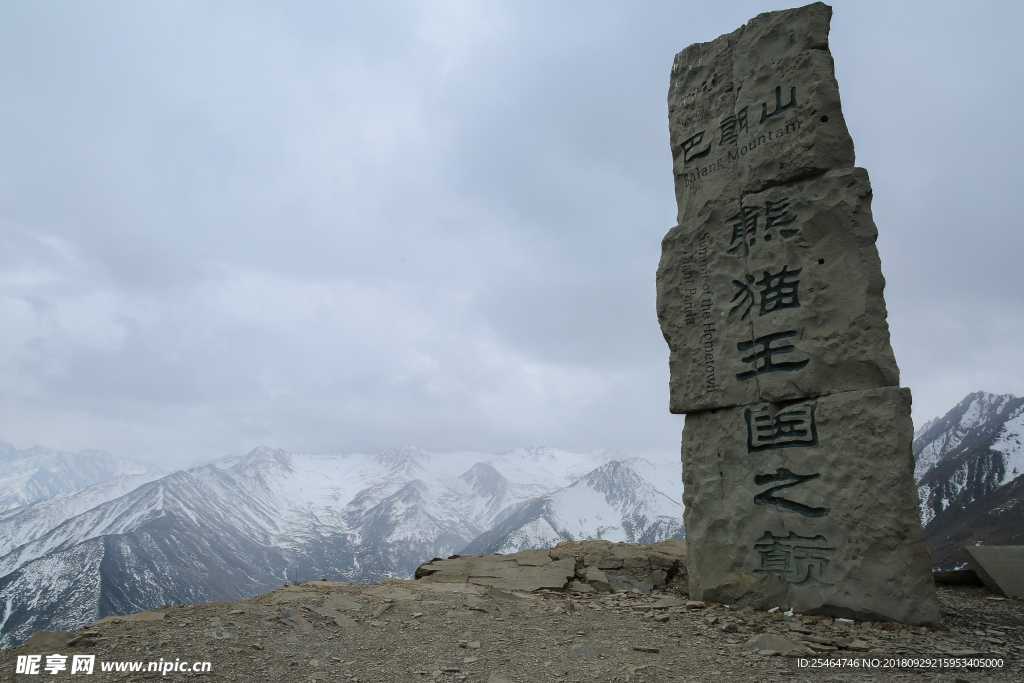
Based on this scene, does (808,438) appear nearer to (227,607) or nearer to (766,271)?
(766,271)

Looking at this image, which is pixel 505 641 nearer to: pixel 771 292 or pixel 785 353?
pixel 785 353

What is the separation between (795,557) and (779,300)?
10.3 ft

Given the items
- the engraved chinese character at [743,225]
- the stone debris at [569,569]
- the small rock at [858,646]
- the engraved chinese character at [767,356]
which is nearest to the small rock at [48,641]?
the stone debris at [569,569]

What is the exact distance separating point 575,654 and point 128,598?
11452 cm

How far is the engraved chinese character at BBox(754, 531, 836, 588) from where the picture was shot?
20.5ft

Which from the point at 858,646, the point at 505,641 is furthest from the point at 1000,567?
the point at 505,641

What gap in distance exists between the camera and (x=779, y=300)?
7051 mm

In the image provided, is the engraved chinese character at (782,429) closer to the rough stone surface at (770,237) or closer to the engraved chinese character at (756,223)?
the rough stone surface at (770,237)

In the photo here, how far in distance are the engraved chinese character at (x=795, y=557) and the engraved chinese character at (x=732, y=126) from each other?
5.43 meters

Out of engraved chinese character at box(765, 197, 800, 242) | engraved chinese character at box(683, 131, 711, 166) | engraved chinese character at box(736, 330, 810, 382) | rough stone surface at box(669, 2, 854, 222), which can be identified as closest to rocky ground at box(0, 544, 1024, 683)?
engraved chinese character at box(736, 330, 810, 382)

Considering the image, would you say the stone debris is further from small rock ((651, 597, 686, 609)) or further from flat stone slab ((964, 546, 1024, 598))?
flat stone slab ((964, 546, 1024, 598))

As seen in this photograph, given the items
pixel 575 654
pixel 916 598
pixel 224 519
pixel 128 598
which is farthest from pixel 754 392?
pixel 224 519

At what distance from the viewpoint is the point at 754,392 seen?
7066 millimetres

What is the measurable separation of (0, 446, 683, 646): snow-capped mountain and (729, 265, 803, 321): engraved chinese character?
92487 millimetres
